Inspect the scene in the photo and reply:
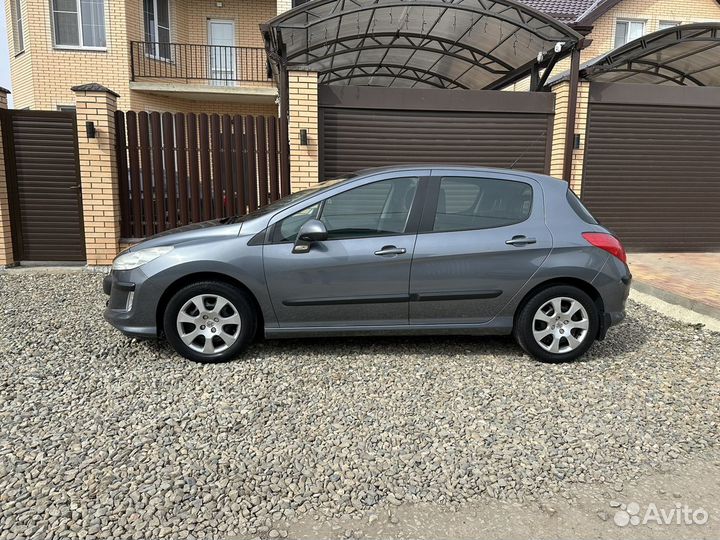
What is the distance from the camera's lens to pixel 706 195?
9.17m

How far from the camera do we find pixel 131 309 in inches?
162

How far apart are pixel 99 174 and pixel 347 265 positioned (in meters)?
5.06

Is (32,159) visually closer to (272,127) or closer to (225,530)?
(272,127)

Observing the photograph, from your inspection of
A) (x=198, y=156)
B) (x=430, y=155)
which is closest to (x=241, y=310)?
(x=198, y=156)

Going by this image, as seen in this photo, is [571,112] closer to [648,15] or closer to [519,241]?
[519,241]

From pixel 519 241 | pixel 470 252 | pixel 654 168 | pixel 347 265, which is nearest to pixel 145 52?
pixel 654 168

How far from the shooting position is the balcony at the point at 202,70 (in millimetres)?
14945

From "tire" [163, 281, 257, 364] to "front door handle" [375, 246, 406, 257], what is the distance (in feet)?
3.56

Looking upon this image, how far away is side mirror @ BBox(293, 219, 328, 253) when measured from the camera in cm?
400

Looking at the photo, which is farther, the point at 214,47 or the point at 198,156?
the point at 214,47

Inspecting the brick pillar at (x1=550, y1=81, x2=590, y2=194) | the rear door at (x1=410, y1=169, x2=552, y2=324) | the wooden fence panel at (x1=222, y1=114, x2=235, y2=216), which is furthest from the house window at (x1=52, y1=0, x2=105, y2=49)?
the rear door at (x1=410, y1=169, x2=552, y2=324)

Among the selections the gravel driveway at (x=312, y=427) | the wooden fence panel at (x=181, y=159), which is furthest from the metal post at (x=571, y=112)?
the wooden fence panel at (x=181, y=159)

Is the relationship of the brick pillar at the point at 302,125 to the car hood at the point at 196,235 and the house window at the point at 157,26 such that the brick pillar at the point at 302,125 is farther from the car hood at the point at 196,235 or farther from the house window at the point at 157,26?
the house window at the point at 157,26

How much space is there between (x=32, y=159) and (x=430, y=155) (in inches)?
230
